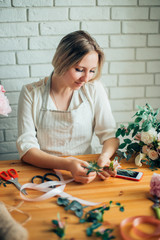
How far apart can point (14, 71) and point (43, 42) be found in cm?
29

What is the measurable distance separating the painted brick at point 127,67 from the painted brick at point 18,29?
0.63 m

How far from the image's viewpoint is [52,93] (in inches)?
61.6

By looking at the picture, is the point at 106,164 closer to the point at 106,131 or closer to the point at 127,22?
the point at 106,131

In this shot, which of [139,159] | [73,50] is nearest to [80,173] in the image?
[139,159]

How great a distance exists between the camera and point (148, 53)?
6.44 feet

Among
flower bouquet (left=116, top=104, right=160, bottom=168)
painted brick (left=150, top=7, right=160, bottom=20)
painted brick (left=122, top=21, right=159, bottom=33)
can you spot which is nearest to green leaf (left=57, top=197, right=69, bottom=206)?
flower bouquet (left=116, top=104, right=160, bottom=168)

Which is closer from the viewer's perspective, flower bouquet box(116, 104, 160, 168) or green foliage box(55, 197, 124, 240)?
green foliage box(55, 197, 124, 240)

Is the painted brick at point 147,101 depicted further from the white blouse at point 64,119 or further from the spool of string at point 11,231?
the spool of string at point 11,231

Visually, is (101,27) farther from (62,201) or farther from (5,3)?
(62,201)

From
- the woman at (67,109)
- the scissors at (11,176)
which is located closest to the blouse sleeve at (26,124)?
the woman at (67,109)

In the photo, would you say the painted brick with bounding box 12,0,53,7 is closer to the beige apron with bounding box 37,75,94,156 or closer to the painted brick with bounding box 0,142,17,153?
the beige apron with bounding box 37,75,94,156

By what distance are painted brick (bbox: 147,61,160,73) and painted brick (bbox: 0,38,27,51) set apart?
0.97 meters

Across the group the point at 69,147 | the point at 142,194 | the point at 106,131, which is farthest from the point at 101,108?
the point at 142,194

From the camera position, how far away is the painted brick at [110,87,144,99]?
6.55ft
